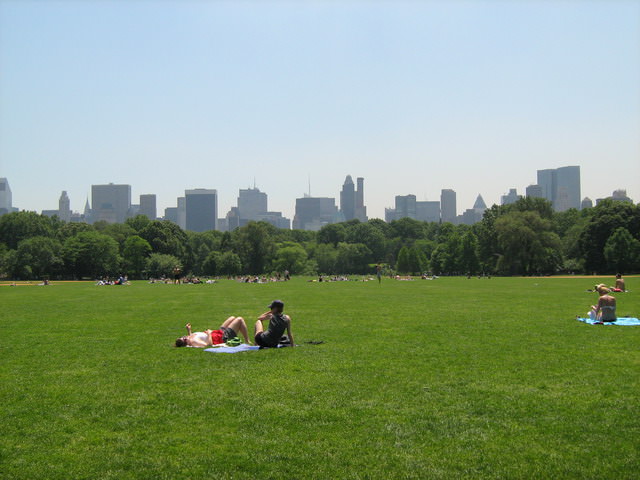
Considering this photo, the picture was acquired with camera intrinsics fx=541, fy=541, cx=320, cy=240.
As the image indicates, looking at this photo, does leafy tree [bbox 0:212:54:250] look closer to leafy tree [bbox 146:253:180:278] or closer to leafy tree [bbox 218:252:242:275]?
leafy tree [bbox 146:253:180:278]

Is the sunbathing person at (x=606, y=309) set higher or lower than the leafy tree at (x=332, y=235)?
lower

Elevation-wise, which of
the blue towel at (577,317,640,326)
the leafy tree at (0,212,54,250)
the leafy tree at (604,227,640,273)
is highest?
the leafy tree at (0,212,54,250)

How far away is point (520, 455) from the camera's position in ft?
19.0

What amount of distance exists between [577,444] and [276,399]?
3987mm

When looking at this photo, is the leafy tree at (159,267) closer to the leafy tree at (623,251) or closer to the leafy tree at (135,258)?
the leafy tree at (135,258)

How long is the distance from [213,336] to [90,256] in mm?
85824

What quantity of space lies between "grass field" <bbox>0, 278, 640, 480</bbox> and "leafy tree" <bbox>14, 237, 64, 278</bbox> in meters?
82.8

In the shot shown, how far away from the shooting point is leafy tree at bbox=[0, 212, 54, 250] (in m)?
109

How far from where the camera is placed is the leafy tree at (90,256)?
9050cm

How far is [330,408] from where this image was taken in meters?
7.42

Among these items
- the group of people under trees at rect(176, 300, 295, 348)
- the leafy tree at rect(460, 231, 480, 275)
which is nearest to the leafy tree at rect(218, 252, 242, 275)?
the leafy tree at rect(460, 231, 480, 275)

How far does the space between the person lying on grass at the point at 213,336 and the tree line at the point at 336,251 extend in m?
74.3

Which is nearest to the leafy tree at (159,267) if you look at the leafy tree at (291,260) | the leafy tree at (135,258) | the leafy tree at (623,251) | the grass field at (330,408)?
the leafy tree at (135,258)

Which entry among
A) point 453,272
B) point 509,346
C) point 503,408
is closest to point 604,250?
point 453,272
